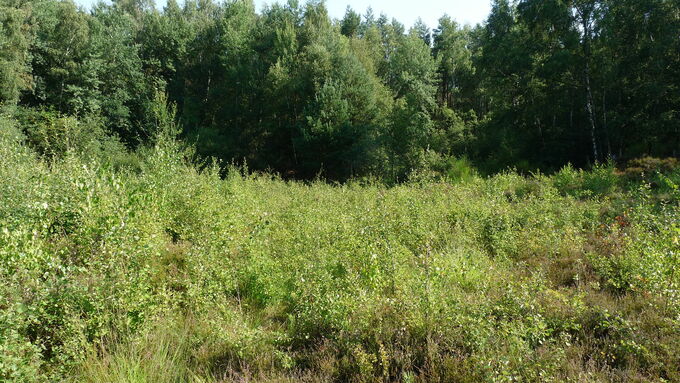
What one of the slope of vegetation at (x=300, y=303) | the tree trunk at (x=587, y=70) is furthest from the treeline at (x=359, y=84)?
the slope of vegetation at (x=300, y=303)

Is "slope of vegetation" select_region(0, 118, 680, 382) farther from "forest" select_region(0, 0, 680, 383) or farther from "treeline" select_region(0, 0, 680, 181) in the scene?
"treeline" select_region(0, 0, 680, 181)

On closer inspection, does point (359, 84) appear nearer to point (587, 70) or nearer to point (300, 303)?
point (587, 70)

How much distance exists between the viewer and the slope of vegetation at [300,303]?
3.32 m

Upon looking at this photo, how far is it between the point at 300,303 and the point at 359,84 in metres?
24.6

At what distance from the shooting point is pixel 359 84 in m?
27.1

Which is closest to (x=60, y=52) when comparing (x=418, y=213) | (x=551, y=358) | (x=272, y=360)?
(x=418, y=213)

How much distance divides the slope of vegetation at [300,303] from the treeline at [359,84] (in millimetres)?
10126

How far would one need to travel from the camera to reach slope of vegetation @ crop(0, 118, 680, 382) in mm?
3324

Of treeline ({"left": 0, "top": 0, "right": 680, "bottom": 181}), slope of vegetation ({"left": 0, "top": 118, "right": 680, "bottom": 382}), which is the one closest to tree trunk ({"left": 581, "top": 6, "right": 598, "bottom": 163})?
treeline ({"left": 0, "top": 0, "right": 680, "bottom": 181})

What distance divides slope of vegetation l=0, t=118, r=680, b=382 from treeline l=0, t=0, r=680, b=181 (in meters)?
10.1

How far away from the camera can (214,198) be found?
7332 mm

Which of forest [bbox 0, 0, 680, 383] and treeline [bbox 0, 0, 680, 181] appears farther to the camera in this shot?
treeline [bbox 0, 0, 680, 181]

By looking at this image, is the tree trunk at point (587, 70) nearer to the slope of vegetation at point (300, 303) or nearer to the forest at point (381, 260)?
the forest at point (381, 260)

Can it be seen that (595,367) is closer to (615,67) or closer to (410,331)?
(410,331)
